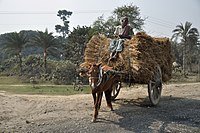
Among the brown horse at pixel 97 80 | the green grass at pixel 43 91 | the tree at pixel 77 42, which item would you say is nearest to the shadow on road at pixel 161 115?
the brown horse at pixel 97 80

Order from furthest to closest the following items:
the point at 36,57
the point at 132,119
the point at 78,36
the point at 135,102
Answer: the point at 36,57 < the point at 78,36 < the point at 135,102 < the point at 132,119

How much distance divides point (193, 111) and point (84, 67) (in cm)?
378

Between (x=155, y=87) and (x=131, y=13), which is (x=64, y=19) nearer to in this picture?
(x=131, y=13)

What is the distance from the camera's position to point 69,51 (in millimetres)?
36344

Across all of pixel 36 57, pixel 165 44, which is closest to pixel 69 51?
pixel 36 57

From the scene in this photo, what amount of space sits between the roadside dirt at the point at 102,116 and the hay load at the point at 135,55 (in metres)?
1.24

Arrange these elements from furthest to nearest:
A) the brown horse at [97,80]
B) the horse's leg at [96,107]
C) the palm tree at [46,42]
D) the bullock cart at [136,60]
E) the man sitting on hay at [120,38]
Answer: the palm tree at [46,42]
the man sitting on hay at [120,38]
the bullock cart at [136,60]
the brown horse at [97,80]
the horse's leg at [96,107]

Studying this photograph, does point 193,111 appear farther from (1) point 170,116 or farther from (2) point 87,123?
(2) point 87,123

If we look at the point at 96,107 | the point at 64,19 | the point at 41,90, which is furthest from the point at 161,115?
the point at 64,19

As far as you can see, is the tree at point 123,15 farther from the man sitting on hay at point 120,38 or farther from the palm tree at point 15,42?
the man sitting on hay at point 120,38

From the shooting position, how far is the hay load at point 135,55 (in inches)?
392

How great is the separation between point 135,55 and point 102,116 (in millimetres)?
2077

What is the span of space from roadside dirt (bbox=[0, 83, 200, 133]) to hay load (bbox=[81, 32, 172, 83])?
1.24 m

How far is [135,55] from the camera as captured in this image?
9914 mm
